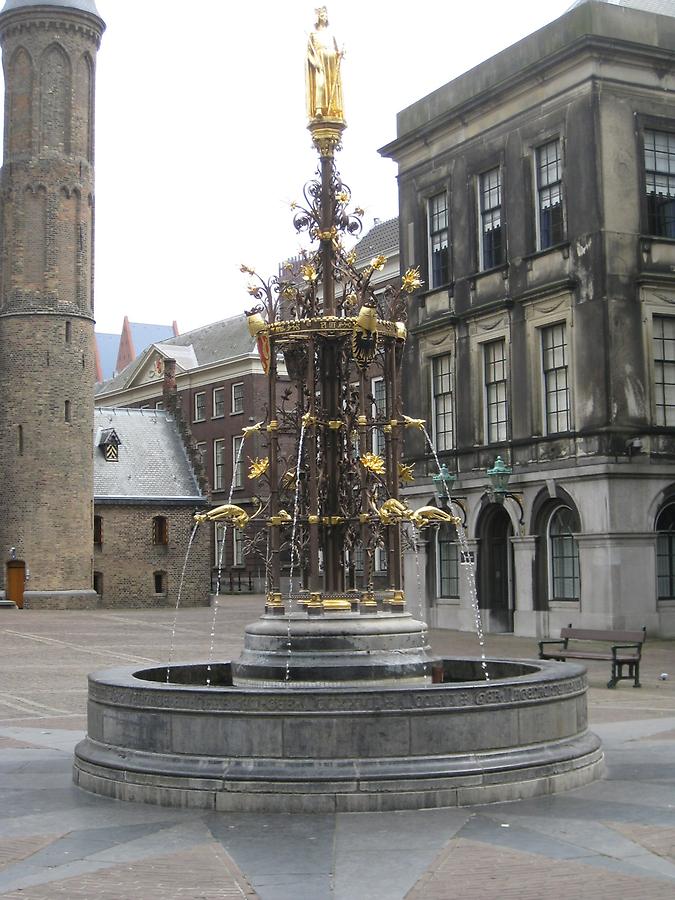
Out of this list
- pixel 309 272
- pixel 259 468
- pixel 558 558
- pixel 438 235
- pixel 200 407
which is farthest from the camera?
pixel 200 407

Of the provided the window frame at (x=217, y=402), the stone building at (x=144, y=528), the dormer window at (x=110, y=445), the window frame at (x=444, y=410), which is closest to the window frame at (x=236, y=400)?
the window frame at (x=217, y=402)

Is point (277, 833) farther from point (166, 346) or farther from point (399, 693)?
point (166, 346)

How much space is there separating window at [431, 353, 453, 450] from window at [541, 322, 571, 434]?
176 inches

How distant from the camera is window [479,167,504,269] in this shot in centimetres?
3431

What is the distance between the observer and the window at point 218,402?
7144 centimetres

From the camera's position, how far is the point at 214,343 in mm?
75812

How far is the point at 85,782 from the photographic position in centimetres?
1117

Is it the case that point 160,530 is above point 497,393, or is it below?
below

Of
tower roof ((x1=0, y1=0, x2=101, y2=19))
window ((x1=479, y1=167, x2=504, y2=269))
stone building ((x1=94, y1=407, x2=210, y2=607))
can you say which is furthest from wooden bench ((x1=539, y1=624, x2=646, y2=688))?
tower roof ((x1=0, y1=0, x2=101, y2=19))

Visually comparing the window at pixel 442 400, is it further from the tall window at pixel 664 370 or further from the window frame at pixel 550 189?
the tall window at pixel 664 370

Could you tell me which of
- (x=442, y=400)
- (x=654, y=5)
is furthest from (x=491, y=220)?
(x=654, y=5)

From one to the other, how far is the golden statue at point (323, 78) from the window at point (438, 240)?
23.1 metres

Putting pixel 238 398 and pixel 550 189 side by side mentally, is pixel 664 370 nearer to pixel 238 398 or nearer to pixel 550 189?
pixel 550 189

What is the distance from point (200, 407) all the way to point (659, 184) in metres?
45.6
